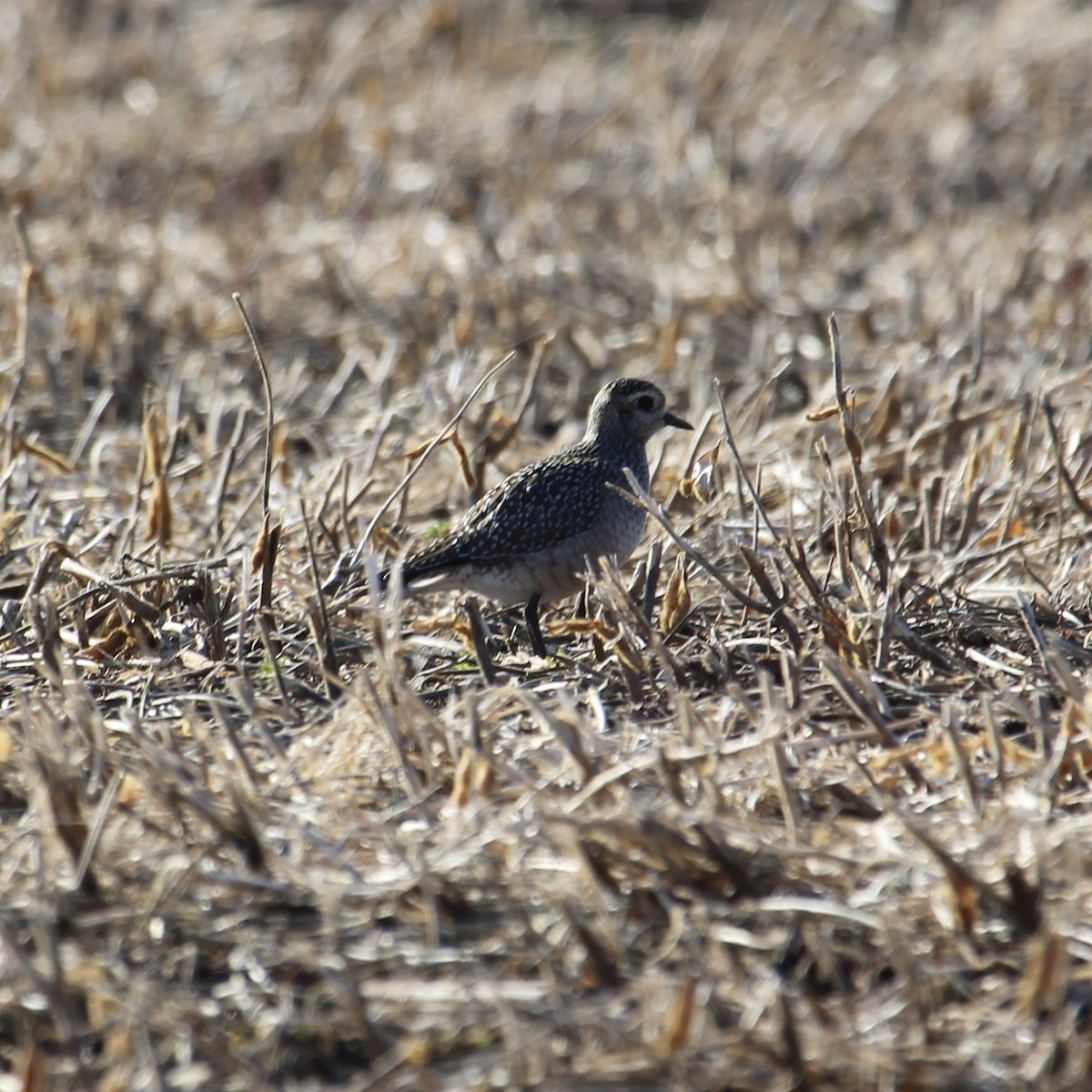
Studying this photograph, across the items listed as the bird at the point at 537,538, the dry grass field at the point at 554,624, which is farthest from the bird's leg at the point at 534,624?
the dry grass field at the point at 554,624

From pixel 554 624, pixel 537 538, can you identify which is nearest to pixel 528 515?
pixel 537 538

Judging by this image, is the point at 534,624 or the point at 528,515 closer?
the point at 534,624

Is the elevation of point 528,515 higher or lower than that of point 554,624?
higher

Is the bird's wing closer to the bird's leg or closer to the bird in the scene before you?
the bird

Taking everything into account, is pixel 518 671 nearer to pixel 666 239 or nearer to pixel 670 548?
pixel 670 548

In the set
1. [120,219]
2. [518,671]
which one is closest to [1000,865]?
[518,671]

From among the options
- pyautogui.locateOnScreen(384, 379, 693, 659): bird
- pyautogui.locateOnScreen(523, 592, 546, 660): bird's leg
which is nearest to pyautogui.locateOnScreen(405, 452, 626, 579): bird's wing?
pyautogui.locateOnScreen(384, 379, 693, 659): bird

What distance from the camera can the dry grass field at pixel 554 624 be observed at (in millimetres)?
3785

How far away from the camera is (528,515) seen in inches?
236

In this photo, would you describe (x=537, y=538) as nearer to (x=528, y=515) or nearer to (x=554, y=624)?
(x=528, y=515)

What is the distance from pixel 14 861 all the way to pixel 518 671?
1.76m

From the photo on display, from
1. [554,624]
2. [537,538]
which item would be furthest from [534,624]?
[537,538]

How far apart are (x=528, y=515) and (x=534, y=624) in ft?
1.25

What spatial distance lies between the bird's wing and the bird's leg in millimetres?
173
